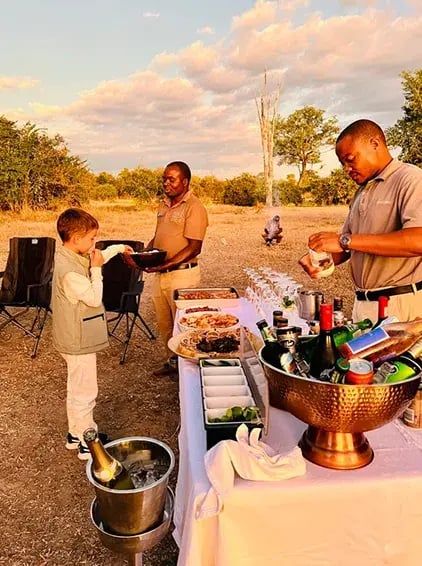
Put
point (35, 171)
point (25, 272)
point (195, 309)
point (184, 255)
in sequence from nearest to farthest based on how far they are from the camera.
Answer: point (195, 309) < point (184, 255) < point (25, 272) < point (35, 171)

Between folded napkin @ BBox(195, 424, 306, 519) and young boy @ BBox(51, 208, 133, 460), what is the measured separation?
1722mm

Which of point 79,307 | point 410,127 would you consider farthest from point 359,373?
point 410,127

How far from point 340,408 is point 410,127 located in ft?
50.3

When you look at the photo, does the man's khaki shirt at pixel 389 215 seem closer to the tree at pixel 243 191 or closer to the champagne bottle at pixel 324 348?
A: the champagne bottle at pixel 324 348

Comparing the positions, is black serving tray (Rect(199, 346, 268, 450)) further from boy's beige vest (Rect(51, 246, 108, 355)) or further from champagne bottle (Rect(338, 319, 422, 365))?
boy's beige vest (Rect(51, 246, 108, 355))

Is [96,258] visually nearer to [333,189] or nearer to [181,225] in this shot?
[181,225]

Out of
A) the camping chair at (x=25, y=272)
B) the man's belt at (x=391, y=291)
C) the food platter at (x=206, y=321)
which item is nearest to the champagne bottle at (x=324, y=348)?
the man's belt at (x=391, y=291)

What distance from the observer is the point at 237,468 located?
1356 mm

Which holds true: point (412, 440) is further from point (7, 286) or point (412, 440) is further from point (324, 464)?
point (7, 286)

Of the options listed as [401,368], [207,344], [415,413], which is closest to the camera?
[401,368]

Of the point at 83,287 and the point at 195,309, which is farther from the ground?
the point at 83,287

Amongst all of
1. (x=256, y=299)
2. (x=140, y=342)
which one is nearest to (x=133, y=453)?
(x=256, y=299)

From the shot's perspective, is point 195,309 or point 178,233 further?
point 178,233

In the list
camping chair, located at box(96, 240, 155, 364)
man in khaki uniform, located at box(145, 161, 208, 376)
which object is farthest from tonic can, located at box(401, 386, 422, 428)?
camping chair, located at box(96, 240, 155, 364)
